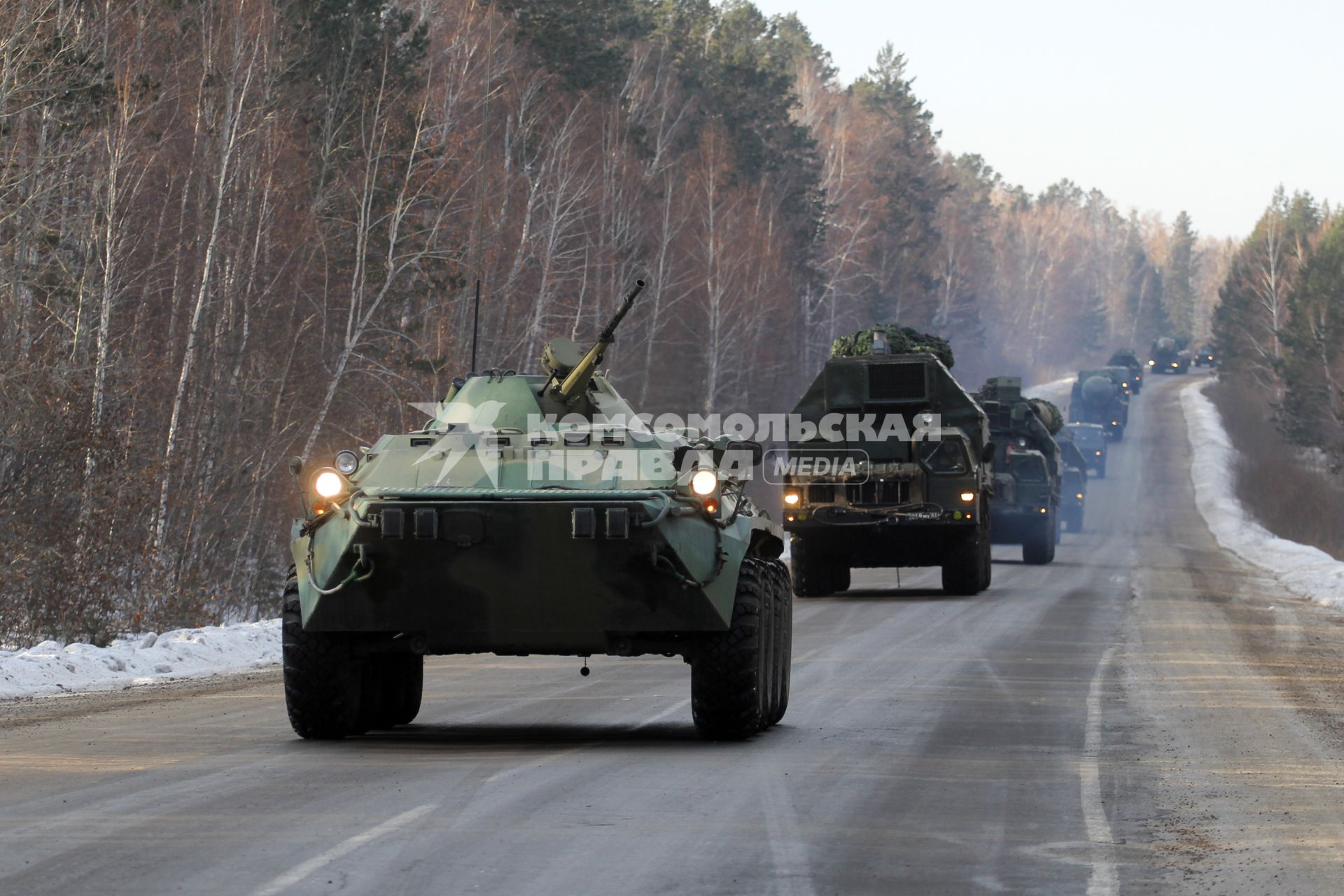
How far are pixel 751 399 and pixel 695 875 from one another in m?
62.9

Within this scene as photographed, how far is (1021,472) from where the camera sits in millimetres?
35906

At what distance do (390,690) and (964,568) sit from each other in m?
16.0

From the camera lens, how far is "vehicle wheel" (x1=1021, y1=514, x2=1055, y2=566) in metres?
36.2

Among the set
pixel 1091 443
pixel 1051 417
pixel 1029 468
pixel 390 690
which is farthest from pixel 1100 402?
pixel 390 690

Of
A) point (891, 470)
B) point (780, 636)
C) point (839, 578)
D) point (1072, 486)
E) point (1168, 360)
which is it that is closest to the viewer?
point (780, 636)

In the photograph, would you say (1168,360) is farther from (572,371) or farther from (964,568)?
(572,371)

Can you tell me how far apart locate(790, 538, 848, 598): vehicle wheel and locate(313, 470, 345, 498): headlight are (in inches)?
673

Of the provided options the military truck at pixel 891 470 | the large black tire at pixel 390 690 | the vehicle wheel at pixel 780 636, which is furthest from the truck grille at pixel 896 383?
the large black tire at pixel 390 690

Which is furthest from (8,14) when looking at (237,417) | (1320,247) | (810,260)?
(1320,247)

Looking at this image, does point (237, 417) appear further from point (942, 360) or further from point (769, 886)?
point (769, 886)

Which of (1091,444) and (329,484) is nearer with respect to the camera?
(329,484)

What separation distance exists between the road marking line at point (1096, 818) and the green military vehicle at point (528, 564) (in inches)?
77.5

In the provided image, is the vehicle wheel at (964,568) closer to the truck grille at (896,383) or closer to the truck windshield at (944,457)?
the truck windshield at (944,457)

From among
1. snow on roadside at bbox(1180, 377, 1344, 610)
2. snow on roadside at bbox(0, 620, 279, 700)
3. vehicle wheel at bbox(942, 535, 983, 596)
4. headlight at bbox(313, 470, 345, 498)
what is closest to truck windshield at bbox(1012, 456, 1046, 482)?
snow on roadside at bbox(1180, 377, 1344, 610)
